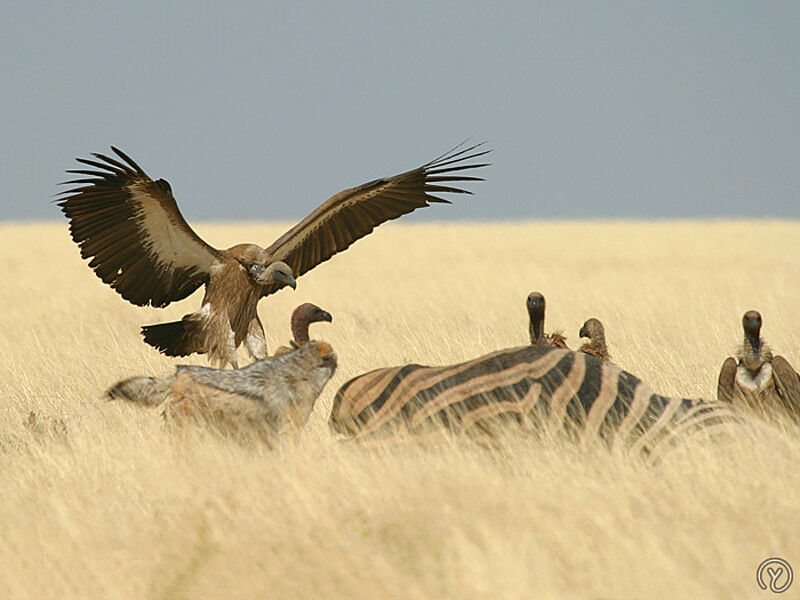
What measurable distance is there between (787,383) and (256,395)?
10.5 ft

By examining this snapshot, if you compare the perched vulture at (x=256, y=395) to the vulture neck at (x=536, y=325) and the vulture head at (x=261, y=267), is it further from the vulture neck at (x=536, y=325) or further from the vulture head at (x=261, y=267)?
the vulture head at (x=261, y=267)

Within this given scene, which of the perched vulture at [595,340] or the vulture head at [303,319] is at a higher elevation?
the vulture head at [303,319]

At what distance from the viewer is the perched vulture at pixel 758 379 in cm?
734

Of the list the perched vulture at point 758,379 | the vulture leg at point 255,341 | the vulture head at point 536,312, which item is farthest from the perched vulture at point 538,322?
the vulture leg at point 255,341

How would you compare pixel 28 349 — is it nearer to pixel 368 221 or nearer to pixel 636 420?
pixel 368 221

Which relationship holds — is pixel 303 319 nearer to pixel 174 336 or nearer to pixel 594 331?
pixel 594 331

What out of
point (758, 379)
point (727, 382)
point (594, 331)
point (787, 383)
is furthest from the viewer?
point (594, 331)

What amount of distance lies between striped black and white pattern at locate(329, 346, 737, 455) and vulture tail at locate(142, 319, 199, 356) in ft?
11.5

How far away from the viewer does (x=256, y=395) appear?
6.20 metres

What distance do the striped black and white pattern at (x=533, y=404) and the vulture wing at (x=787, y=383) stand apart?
1.33 meters

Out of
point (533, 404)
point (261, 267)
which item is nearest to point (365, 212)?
point (261, 267)

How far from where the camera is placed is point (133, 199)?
888 cm

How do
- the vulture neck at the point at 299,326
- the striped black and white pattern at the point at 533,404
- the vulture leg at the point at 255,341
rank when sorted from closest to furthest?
the striped black and white pattern at the point at 533,404
the vulture neck at the point at 299,326
the vulture leg at the point at 255,341

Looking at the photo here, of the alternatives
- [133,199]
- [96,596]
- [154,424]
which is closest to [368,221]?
[133,199]
